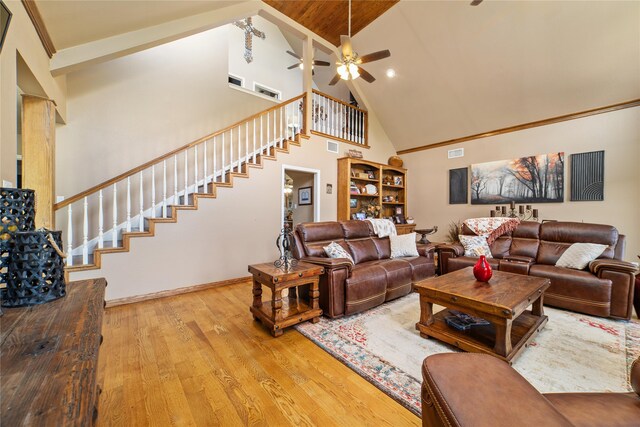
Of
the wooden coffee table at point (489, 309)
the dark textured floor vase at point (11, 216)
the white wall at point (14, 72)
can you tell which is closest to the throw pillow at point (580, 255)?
the wooden coffee table at point (489, 309)

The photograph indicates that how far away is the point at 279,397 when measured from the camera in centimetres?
157

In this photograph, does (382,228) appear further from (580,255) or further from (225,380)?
(225,380)

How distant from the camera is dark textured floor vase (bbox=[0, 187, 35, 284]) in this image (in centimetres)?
102

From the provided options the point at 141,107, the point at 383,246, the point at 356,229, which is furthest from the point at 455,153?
the point at 141,107

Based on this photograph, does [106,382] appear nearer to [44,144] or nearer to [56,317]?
[56,317]

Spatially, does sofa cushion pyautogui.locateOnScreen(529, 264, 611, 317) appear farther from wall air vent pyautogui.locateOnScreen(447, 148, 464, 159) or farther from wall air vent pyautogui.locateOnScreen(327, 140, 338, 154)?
wall air vent pyautogui.locateOnScreen(327, 140, 338, 154)

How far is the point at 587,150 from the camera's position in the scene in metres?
4.01

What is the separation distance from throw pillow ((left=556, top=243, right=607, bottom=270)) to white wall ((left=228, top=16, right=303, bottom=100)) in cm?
659

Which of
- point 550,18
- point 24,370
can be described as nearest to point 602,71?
point 550,18

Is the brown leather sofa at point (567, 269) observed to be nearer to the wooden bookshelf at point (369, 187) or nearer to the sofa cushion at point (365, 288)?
the sofa cushion at point (365, 288)

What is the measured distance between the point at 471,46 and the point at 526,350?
14.5 ft

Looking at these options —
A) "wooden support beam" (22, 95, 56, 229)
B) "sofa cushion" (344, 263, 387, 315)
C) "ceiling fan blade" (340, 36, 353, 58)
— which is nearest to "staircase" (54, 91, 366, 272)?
"wooden support beam" (22, 95, 56, 229)

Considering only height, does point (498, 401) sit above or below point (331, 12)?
below

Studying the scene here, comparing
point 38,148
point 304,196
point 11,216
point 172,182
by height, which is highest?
point 38,148
